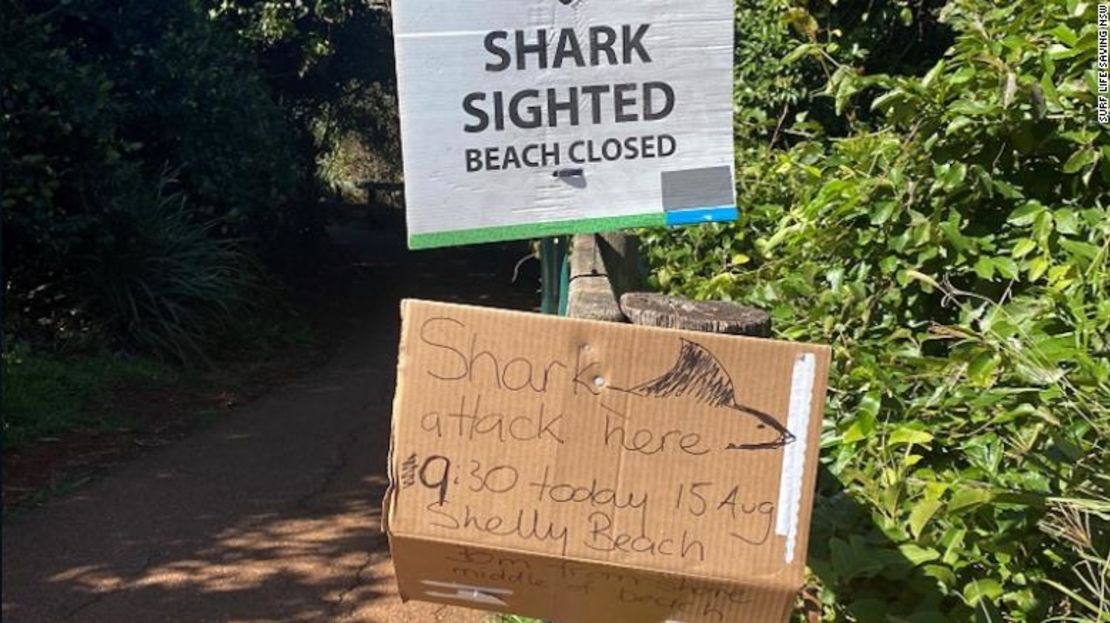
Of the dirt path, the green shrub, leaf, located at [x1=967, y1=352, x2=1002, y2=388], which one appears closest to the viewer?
leaf, located at [x1=967, y1=352, x2=1002, y2=388]

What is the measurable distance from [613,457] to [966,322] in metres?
1.67

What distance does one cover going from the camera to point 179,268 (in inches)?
377

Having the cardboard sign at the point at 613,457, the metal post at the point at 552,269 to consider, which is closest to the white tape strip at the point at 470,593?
the cardboard sign at the point at 613,457

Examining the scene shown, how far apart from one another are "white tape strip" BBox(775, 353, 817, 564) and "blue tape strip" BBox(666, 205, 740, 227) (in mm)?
481

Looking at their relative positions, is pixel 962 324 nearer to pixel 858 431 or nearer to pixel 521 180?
pixel 858 431

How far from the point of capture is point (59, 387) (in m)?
7.48

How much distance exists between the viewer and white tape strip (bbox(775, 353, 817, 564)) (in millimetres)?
2270

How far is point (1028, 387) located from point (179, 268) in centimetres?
781

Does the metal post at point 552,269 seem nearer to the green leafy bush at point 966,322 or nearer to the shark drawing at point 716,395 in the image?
the shark drawing at point 716,395

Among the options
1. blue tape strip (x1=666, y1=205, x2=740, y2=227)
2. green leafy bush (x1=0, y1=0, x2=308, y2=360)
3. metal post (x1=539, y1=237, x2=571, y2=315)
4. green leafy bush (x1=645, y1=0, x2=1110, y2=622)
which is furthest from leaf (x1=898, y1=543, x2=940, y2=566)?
green leafy bush (x1=0, y1=0, x2=308, y2=360)

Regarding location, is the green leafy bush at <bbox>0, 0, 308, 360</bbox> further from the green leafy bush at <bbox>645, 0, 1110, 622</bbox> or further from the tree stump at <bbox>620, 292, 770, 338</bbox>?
the tree stump at <bbox>620, 292, 770, 338</bbox>

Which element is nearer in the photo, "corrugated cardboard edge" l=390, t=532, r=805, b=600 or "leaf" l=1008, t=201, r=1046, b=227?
"corrugated cardboard edge" l=390, t=532, r=805, b=600

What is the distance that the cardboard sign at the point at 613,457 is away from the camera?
227cm

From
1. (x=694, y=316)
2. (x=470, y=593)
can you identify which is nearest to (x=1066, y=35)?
(x=694, y=316)
